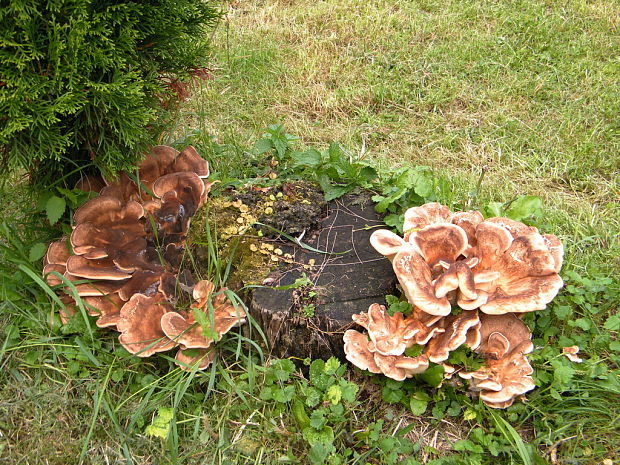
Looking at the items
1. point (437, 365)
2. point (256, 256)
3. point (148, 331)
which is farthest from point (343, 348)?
point (148, 331)

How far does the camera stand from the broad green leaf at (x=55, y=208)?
3.56 m

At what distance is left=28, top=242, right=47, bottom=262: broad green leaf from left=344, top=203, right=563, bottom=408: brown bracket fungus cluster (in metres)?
2.35

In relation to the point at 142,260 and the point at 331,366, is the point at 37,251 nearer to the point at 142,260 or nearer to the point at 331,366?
the point at 142,260

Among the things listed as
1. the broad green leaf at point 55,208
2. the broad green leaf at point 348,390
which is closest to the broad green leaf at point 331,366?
the broad green leaf at point 348,390

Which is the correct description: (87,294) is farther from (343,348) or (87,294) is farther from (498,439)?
(498,439)

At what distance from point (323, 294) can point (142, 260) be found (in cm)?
132

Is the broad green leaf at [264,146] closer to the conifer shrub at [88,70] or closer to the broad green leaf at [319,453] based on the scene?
the conifer shrub at [88,70]

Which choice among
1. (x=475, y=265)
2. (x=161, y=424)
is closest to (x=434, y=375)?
(x=475, y=265)

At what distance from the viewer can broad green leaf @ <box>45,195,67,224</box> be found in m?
3.56

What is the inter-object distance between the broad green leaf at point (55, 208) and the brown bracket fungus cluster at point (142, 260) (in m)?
0.12

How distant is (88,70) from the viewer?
3.02 m

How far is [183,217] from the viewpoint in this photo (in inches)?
150

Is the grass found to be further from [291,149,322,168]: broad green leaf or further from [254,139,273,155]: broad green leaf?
[291,149,322,168]: broad green leaf

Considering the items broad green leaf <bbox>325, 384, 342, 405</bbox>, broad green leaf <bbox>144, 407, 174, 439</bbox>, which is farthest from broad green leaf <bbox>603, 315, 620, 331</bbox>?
broad green leaf <bbox>144, 407, 174, 439</bbox>
